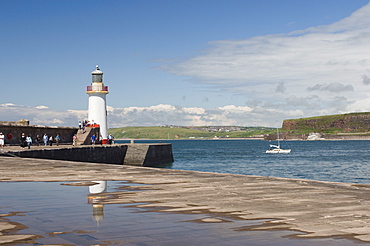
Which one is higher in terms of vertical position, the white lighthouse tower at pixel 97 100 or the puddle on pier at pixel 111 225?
the white lighthouse tower at pixel 97 100

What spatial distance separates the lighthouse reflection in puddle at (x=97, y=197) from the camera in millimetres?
6897

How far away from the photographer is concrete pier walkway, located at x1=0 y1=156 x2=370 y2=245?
6059 millimetres

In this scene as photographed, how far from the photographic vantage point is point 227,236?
18.0ft

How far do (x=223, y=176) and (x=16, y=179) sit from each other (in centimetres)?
530

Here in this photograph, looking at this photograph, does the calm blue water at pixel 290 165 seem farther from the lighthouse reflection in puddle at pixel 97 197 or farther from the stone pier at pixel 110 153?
the lighthouse reflection in puddle at pixel 97 197

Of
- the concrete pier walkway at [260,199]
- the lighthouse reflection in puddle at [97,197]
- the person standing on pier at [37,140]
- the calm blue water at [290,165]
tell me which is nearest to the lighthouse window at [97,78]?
the person standing on pier at [37,140]

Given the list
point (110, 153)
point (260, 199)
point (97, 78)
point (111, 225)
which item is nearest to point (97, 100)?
point (97, 78)

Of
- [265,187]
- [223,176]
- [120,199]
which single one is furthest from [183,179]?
[120,199]

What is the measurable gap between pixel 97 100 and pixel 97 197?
4101 cm

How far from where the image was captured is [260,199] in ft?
27.3

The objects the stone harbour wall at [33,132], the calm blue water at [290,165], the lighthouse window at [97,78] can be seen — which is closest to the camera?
the stone harbour wall at [33,132]

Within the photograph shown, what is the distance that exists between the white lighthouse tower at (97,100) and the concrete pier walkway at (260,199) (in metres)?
36.3

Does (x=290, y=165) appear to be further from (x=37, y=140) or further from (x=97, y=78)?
(x=37, y=140)

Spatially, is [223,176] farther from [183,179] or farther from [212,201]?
[212,201]
